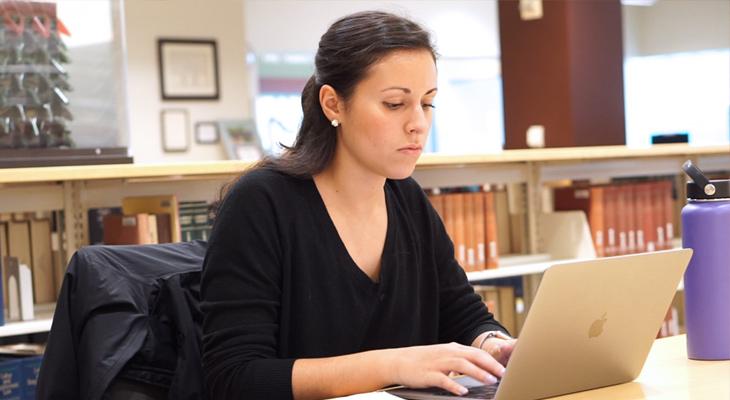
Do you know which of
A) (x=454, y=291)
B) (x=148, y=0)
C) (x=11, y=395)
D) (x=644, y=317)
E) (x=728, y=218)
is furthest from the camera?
(x=148, y=0)

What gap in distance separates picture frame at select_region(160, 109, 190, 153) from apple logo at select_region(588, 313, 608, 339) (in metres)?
5.57

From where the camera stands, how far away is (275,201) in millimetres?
1668

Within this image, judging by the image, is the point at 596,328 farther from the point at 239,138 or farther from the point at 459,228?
the point at 239,138

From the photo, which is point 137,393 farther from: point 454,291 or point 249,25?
point 249,25

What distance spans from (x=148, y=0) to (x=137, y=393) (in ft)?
18.1

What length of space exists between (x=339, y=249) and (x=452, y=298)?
11.6 inches

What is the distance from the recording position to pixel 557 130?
13.3 feet

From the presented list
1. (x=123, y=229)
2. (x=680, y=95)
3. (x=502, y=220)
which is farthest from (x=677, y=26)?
(x=123, y=229)

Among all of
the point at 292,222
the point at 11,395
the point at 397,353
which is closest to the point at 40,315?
the point at 11,395

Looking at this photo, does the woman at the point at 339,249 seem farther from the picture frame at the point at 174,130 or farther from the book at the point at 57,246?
the picture frame at the point at 174,130

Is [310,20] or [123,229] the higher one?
[310,20]

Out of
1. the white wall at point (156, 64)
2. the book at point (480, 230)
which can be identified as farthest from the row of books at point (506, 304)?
the white wall at point (156, 64)

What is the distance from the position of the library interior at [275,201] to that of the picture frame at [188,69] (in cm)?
1

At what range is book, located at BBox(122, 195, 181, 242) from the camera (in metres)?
3.00
